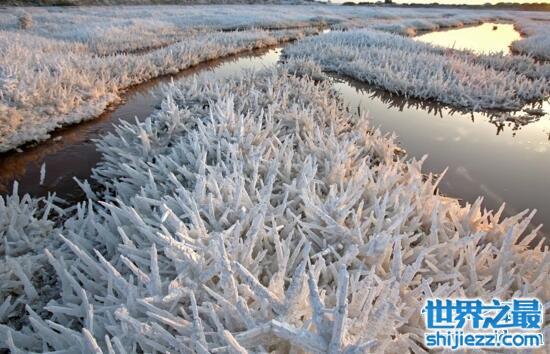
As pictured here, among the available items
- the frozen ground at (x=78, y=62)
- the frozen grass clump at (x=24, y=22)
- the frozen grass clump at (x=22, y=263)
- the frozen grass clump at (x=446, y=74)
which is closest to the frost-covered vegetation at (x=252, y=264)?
the frozen grass clump at (x=22, y=263)

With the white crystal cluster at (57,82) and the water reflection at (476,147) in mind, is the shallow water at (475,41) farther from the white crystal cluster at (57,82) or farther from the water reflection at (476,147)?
the white crystal cluster at (57,82)

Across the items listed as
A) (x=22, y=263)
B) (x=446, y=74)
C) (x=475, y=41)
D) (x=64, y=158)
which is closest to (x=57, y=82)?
(x=64, y=158)

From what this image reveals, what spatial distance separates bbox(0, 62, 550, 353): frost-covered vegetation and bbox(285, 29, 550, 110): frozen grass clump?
6039 mm

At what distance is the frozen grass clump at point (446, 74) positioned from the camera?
30.1 feet

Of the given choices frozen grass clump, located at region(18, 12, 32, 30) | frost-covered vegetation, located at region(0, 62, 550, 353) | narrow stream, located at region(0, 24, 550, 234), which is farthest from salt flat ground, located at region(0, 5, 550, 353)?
frozen grass clump, located at region(18, 12, 32, 30)

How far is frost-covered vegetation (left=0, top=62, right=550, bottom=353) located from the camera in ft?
6.20

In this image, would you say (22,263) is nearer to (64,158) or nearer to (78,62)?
(64,158)

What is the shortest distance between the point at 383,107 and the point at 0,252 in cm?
788

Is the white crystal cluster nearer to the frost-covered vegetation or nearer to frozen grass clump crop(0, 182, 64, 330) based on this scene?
frozen grass clump crop(0, 182, 64, 330)

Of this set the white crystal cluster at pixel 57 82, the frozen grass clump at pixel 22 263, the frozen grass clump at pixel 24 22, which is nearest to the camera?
the frozen grass clump at pixel 22 263

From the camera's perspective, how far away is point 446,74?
10898mm

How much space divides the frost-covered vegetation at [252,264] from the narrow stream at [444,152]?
106 cm

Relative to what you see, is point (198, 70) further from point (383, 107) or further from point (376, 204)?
point (376, 204)

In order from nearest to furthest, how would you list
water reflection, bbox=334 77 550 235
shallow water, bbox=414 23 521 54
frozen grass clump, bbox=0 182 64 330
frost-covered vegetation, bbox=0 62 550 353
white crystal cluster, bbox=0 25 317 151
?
frost-covered vegetation, bbox=0 62 550 353, frozen grass clump, bbox=0 182 64 330, water reflection, bbox=334 77 550 235, white crystal cluster, bbox=0 25 317 151, shallow water, bbox=414 23 521 54
